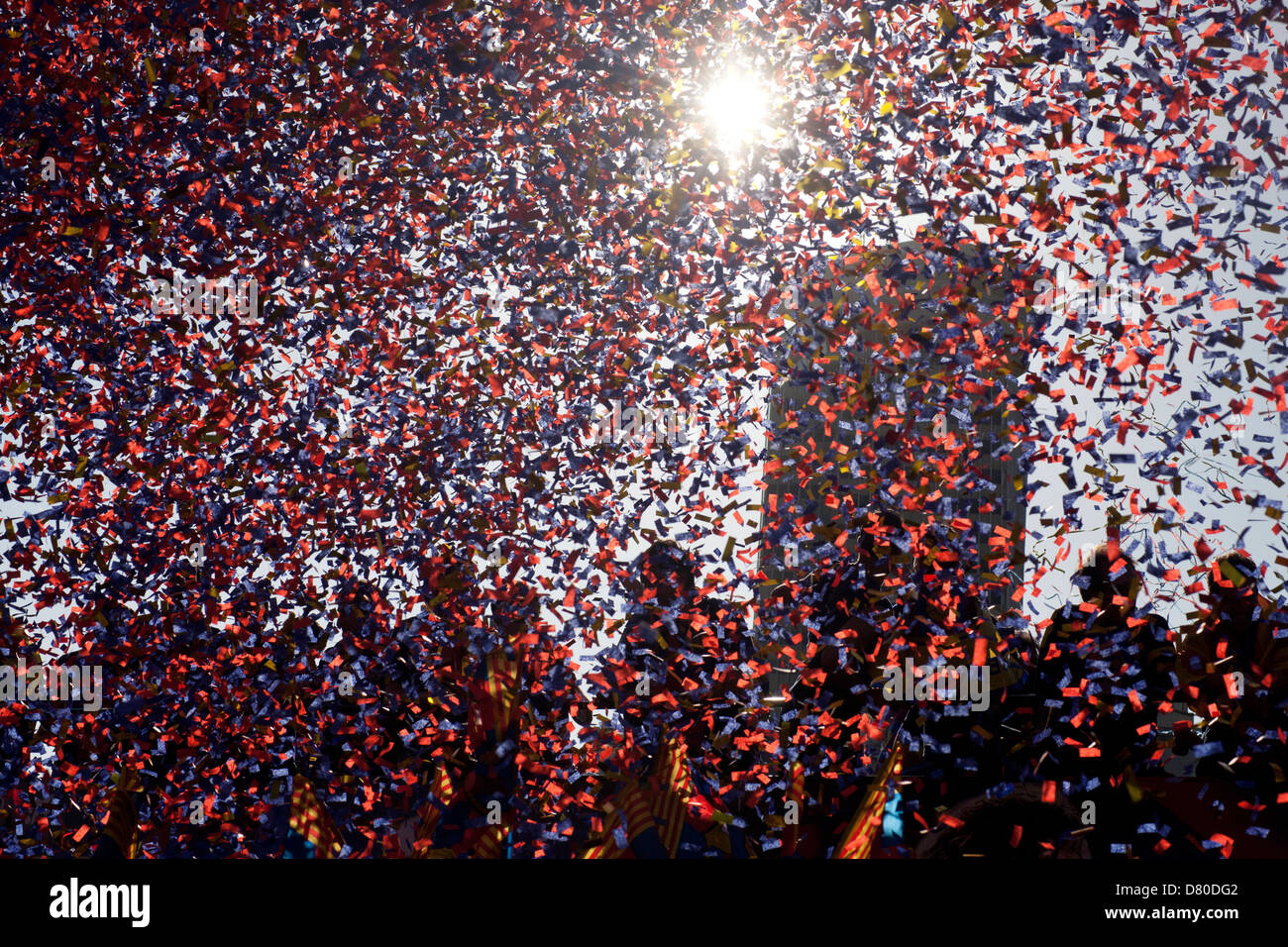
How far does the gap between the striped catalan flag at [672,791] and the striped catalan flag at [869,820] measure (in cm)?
44

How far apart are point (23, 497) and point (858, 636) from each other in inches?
99.4

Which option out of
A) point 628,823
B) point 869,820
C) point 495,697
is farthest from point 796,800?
point 495,697

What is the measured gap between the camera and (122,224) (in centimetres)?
287

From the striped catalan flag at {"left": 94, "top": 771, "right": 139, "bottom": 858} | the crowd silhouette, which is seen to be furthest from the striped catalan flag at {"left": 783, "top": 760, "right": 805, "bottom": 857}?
the striped catalan flag at {"left": 94, "top": 771, "right": 139, "bottom": 858}

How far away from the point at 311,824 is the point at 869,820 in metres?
1.59

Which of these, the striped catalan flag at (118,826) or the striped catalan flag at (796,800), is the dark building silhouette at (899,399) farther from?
the striped catalan flag at (118,826)

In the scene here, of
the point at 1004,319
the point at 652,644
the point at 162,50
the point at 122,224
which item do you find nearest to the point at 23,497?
the point at 122,224

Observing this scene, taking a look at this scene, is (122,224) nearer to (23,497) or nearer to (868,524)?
(23,497)

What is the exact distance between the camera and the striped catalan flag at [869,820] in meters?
2.56

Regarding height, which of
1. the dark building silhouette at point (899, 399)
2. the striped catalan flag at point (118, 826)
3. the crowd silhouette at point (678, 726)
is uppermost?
the dark building silhouette at point (899, 399)

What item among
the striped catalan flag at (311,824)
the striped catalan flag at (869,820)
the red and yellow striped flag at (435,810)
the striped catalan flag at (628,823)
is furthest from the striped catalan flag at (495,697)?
the striped catalan flag at (869,820)

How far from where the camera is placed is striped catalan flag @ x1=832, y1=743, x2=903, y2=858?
8.39ft

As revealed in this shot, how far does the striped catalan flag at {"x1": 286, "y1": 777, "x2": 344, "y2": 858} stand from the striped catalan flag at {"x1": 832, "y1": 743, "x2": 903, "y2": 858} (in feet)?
4.72
